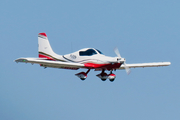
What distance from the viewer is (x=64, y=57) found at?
133 ft

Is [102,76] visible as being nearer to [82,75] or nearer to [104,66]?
[104,66]

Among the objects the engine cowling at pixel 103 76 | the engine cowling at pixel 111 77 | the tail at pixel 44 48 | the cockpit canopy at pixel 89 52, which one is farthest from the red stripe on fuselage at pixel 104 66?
the tail at pixel 44 48

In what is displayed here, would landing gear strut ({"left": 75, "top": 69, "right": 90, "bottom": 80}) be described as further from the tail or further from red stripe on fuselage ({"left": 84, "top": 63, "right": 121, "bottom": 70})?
the tail

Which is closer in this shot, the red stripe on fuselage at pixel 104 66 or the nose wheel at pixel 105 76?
the red stripe on fuselage at pixel 104 66

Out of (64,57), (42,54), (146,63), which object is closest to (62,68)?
(64,57)

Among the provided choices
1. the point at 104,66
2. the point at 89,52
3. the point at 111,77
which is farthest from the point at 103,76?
the point at 89,52

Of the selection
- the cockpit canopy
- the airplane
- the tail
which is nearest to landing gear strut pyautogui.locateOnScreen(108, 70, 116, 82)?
the airplane

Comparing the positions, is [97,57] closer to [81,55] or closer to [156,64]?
[81,55]

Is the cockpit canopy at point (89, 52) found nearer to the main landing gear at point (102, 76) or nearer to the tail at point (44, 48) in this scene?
the main landing gear at point (102, 76)

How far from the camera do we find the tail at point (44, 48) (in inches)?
1657

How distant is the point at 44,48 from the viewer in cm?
4269

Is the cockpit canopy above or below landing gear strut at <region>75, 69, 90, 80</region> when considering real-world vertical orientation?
above

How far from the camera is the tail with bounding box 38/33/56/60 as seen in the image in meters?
42.1

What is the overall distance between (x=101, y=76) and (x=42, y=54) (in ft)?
24.6
